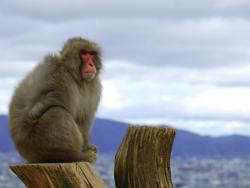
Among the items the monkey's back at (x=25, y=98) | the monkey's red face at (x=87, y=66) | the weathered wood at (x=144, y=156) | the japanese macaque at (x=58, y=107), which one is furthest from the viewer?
the monkey's red face at (x=87, y=66)

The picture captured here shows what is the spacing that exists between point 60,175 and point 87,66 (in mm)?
1981

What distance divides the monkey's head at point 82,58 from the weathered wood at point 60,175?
6.10 ft

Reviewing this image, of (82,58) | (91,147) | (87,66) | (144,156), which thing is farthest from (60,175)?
(82,58)

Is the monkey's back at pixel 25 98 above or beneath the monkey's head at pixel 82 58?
beneath

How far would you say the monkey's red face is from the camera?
8.30 meters

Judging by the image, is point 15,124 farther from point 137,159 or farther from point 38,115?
point 137,159

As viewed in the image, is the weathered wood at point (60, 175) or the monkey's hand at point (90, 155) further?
the monkey's hand at point (90, 155)

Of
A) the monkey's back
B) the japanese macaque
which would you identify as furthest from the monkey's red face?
the monkey's back

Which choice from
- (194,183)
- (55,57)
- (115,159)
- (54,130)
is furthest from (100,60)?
(194,183)

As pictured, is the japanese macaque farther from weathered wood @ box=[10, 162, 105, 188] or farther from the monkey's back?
weathered wood @ box=[10, 162, 105, 188]

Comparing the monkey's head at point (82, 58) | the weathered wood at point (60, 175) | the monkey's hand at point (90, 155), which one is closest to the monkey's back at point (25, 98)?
the monkey's head at point (82, 58)

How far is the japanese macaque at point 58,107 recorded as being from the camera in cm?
Answer: 791

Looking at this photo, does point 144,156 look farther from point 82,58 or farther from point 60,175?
point 82,58

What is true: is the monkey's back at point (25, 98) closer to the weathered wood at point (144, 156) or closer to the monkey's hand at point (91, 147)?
the monkey's hand at point (91, 147)
